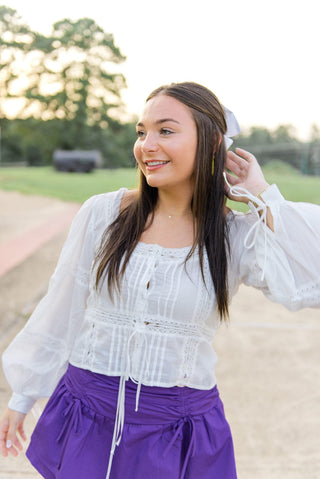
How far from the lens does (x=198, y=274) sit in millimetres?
1319

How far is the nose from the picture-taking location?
1.31m

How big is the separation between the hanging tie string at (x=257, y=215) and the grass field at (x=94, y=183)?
25.2ft

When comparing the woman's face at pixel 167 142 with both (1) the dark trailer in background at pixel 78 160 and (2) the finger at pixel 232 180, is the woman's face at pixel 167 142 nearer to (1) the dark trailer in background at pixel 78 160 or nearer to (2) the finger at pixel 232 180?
(2) the finger at pixel 232 180

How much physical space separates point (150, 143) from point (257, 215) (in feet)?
1.14

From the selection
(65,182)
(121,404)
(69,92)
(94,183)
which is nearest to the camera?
(121,404)

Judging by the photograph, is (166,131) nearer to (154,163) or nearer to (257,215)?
(154,163)

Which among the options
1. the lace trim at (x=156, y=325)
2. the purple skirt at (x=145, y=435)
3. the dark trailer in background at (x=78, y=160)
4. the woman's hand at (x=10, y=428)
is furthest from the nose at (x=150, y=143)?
the dark trailer in background at (x=78, y=160)

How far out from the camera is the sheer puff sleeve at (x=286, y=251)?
130cm

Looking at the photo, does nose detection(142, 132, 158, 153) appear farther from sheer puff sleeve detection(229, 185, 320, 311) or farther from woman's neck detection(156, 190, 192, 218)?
sheer puff sleeve detection(229, 185, 320, 311)

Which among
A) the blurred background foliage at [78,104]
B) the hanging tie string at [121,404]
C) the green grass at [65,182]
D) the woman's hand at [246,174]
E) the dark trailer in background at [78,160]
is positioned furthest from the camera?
the dark trailer in background at [78,160]

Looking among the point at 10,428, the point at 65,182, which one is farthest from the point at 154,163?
the point at 65,182

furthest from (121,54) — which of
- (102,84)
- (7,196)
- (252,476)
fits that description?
(252,476)

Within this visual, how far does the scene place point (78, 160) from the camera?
26.3 m

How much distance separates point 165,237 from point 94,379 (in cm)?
44
